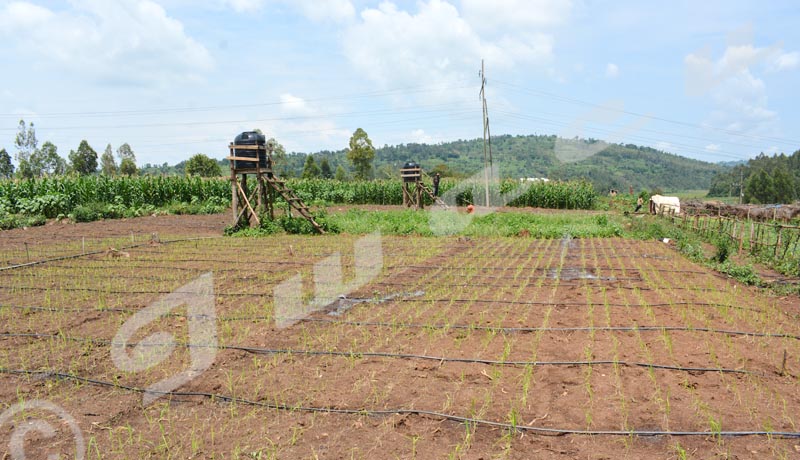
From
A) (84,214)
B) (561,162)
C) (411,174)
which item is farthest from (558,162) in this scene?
(84,214)

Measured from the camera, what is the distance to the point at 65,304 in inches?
230

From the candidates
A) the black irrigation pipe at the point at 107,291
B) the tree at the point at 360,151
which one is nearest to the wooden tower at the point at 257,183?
the black irrigation pipe at the point at 107,291

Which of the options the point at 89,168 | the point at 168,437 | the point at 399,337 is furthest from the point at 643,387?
the point at 89,168

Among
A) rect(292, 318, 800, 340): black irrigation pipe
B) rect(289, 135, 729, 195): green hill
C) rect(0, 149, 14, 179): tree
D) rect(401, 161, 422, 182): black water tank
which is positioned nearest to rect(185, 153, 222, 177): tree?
rect(289, 135, 729, 195): green hill

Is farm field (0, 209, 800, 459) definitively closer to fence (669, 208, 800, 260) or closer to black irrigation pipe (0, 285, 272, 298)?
black irrigation pipe (0, 285, 272, 298)

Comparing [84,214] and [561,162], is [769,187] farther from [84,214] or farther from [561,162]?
[84,214]

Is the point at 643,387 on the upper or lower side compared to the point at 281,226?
lower

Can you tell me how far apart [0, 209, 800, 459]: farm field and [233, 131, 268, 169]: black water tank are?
16.2 feet

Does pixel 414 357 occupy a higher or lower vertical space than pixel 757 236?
lower

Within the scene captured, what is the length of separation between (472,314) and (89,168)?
140 ft

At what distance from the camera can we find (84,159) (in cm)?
3988

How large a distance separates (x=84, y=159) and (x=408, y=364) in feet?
143

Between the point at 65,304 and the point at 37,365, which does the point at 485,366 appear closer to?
the point at 37,365

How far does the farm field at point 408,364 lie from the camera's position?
10.1ft
